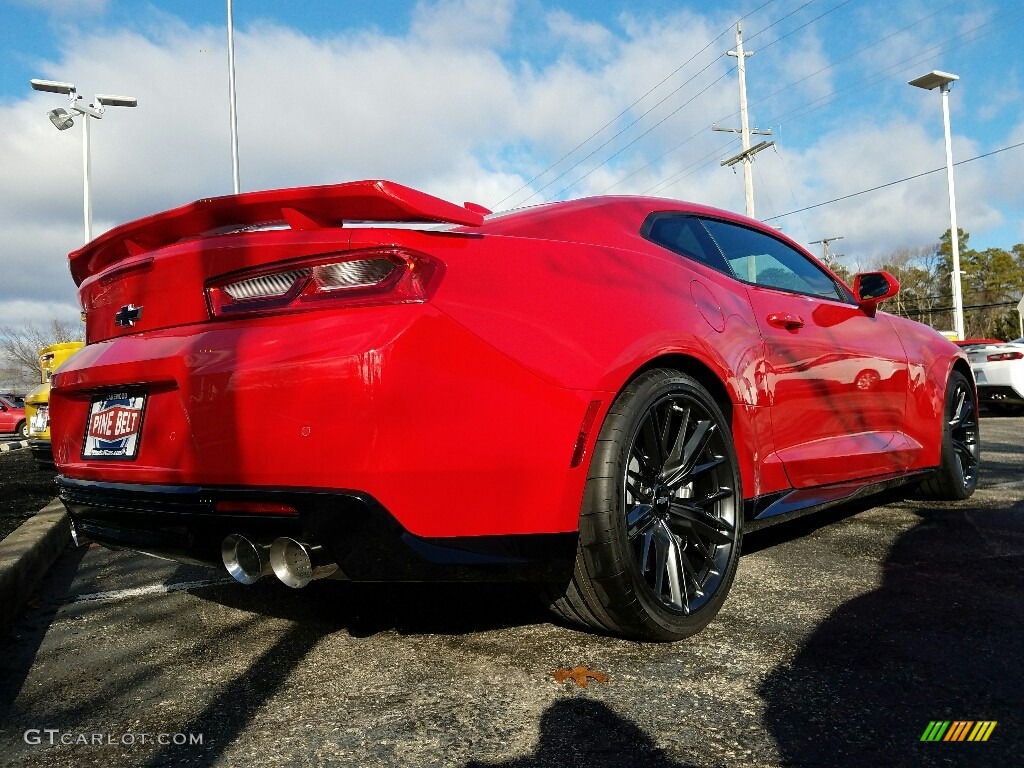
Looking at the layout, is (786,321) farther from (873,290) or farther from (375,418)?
(375,418)

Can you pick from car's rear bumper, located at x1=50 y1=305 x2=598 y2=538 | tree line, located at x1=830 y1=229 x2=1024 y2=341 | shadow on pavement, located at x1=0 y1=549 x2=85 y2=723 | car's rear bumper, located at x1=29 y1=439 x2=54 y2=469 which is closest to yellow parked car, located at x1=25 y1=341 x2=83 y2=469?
car's rear bumper, located at x1=29 y1=439 x2=54 y2=469

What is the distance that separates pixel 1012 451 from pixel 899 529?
4.26 metres

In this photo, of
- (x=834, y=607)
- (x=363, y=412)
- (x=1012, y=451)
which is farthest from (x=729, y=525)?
(x=1012, y=451)

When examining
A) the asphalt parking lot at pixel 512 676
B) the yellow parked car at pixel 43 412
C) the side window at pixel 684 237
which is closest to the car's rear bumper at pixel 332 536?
the asphalt parking lot at pixel 512 676

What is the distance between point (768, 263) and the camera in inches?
139

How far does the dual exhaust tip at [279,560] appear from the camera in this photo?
194 centimetres

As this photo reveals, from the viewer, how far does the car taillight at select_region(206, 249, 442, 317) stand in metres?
1.93

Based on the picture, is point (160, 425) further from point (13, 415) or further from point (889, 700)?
point (13, 415)

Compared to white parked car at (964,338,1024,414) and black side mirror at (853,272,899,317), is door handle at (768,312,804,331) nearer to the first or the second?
black side mirror at (853,272,899,317)

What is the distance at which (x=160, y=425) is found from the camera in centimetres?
218

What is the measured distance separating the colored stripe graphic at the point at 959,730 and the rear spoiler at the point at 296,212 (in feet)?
5.38

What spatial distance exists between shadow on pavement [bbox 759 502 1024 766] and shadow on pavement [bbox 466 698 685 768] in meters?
0.30

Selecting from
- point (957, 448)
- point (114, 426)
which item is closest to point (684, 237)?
point (114, 426)

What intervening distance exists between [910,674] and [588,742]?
37.0 inches
